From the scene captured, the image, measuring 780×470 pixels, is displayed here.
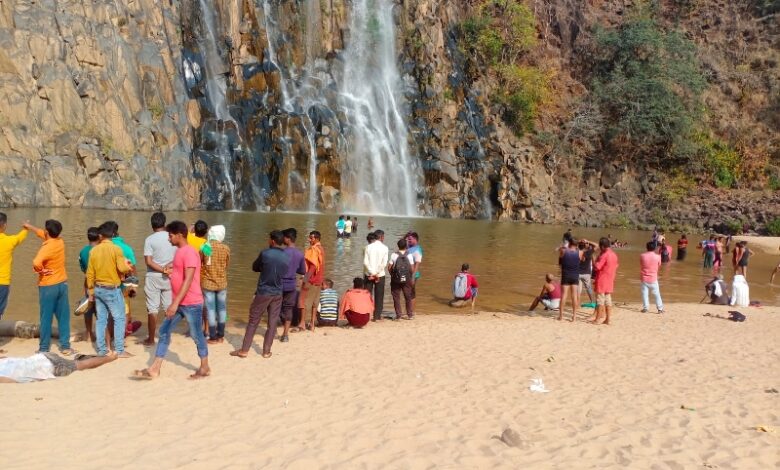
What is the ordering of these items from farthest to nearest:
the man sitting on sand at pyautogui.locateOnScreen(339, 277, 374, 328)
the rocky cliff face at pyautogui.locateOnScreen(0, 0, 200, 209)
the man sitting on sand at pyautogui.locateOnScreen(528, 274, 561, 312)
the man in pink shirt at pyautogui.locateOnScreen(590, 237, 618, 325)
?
the rocky cliff face at pyautogui.locateOnScreen(0, 0, 200, 209), the man sitting on sand at pyautogui.locateOnScreen(528, 274, 561, 312), the man in pink shirt at pyautogui.locateOnScreen(590, 237, 618, 325), the man sitting on sand at pyautogui.locateOnScreen(339, 277, 374, 328)

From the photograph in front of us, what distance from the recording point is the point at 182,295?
6996 mm

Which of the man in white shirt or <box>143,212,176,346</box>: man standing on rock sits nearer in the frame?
<box>143,212,176,346</box>: man standing on rock

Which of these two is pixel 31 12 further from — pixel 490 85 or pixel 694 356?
pixel 694 356

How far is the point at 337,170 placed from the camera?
4112 cm

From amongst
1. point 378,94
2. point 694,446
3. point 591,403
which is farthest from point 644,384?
point 378,94

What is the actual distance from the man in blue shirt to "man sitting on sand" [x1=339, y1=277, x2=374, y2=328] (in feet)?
8.26

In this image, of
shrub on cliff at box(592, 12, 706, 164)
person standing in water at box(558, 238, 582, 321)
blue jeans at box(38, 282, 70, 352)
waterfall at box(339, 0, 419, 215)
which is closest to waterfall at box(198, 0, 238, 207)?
waterfall at box(339, 0, 419, 215)

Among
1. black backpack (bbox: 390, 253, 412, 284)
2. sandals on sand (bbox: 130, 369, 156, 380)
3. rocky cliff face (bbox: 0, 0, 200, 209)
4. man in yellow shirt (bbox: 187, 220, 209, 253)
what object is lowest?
sandals on sand (bbox: 130, 369, 156, 380)

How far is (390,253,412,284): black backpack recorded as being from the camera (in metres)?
11.5

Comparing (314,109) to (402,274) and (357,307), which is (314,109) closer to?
(402,274)

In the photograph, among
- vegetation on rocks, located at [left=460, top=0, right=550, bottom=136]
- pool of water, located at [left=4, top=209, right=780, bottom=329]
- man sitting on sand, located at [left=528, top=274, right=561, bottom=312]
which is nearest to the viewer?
man sitting on sand, located at [left=528, top=274, right=561, bottom=312]

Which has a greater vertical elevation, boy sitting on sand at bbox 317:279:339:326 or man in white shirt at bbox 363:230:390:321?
man in white shirt at bbox 363:230:390:321

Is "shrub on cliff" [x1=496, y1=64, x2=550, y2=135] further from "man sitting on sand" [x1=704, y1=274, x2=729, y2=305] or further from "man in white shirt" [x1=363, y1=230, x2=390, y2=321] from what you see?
"man in white shirt" [x1=363, y1=230, x2=390, y2=321]

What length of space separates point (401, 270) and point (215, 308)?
3.76 m
